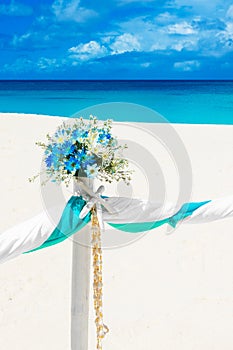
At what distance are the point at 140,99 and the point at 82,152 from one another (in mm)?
34008

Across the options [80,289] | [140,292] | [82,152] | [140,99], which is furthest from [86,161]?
[140,99]

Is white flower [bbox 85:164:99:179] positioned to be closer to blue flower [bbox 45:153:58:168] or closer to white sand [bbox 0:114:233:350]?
blue flower [bbox 45:153:58:168]

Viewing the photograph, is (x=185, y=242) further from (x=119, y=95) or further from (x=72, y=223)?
(x=119, y=95)

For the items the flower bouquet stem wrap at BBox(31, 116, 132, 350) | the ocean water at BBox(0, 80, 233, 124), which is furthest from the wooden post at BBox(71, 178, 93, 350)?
the ocean water at BBox(0, 80, 233, 124)

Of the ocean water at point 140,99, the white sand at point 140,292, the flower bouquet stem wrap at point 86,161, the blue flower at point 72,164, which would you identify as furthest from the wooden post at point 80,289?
the ocean water at point 140,99

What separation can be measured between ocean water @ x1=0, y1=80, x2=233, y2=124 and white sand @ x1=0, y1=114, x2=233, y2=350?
1859 centimetres

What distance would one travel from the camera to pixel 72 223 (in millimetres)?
1972

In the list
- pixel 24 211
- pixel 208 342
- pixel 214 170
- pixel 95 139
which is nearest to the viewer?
pixel 95 139

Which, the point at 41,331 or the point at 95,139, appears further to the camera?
the point at 41,331

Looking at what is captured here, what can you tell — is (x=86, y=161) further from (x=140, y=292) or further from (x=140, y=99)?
(x=140, y=99)

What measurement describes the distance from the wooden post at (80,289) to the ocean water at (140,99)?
20.5 meters

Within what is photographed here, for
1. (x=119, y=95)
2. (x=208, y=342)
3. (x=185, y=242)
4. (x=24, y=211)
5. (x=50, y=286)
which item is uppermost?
(x=119, y=95)

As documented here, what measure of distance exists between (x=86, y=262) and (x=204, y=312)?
1.33 m

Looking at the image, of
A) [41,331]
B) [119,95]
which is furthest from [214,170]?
[119,95]
